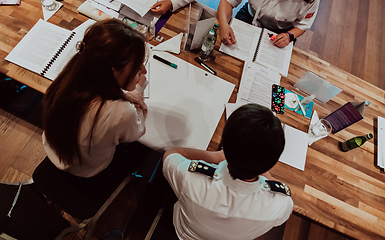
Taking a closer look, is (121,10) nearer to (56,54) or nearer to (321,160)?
(56,54)

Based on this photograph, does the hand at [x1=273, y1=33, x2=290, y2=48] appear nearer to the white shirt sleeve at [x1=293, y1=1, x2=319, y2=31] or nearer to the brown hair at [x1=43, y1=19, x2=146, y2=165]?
the white shirt sleeve at [x1=293, y1=1, x2=319, y2=31]

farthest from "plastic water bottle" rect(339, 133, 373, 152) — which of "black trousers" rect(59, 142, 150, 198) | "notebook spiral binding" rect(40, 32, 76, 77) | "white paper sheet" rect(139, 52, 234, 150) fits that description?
"notebook spiral binding" rect(40, 32, 76, 77)

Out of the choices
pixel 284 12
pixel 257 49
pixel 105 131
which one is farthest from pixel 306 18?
pixel 105 131

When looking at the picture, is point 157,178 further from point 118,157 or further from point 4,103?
point 4,103

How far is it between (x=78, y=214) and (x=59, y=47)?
2.98 ft

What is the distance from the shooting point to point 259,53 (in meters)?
1.46

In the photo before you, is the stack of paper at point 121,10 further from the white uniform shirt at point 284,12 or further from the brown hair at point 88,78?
the white uniform shirt at point 284,12

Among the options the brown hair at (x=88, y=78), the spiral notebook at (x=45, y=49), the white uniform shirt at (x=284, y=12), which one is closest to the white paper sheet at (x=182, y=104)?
the brown hair at (x=88, y=78)

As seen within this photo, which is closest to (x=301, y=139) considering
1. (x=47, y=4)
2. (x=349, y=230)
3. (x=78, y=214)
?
(x=349, y=230)

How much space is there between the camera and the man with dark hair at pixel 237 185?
722 mm

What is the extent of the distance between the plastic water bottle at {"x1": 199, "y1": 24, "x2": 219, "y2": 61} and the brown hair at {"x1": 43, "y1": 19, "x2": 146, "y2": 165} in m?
0.54

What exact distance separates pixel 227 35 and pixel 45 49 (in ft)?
3.59

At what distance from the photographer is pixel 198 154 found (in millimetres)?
1048

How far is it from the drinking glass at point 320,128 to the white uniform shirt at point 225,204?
53cm
